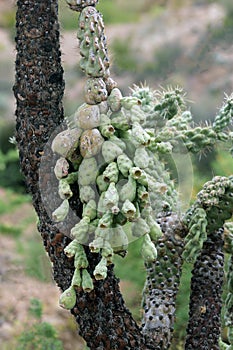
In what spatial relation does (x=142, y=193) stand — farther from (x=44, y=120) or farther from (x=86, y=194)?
(x=44, y=120)

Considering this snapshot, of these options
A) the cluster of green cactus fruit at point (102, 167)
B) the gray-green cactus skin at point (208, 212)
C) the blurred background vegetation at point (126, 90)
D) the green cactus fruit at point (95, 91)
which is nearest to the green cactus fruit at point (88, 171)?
the cluster of green cactus fruit at point (102, 167)

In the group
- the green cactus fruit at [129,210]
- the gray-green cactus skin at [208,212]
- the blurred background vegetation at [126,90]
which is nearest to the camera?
the green cactus fruit at [129,210]

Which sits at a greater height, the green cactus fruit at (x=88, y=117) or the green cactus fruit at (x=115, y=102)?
the green cactus fruit at (x=115, y=102)

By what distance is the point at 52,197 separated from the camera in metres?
1.26

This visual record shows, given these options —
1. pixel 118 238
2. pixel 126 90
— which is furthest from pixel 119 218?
pixel 126 90

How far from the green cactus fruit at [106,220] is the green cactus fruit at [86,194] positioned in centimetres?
8

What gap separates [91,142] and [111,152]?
0.13ft

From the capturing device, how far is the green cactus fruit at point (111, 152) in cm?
113

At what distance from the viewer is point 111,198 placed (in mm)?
1065

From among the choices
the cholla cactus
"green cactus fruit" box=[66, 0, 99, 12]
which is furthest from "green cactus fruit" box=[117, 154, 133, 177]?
"green cactus fruit" box=[66, 0, 99, 12]

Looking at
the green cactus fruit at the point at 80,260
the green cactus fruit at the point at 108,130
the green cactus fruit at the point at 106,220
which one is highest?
the green cactus fruit at the point at 108,130

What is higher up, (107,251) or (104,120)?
(104,120)

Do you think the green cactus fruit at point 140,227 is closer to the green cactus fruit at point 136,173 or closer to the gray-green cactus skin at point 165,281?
the green cactus fruit at point 136,173

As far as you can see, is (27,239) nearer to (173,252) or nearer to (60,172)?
(173,252)
